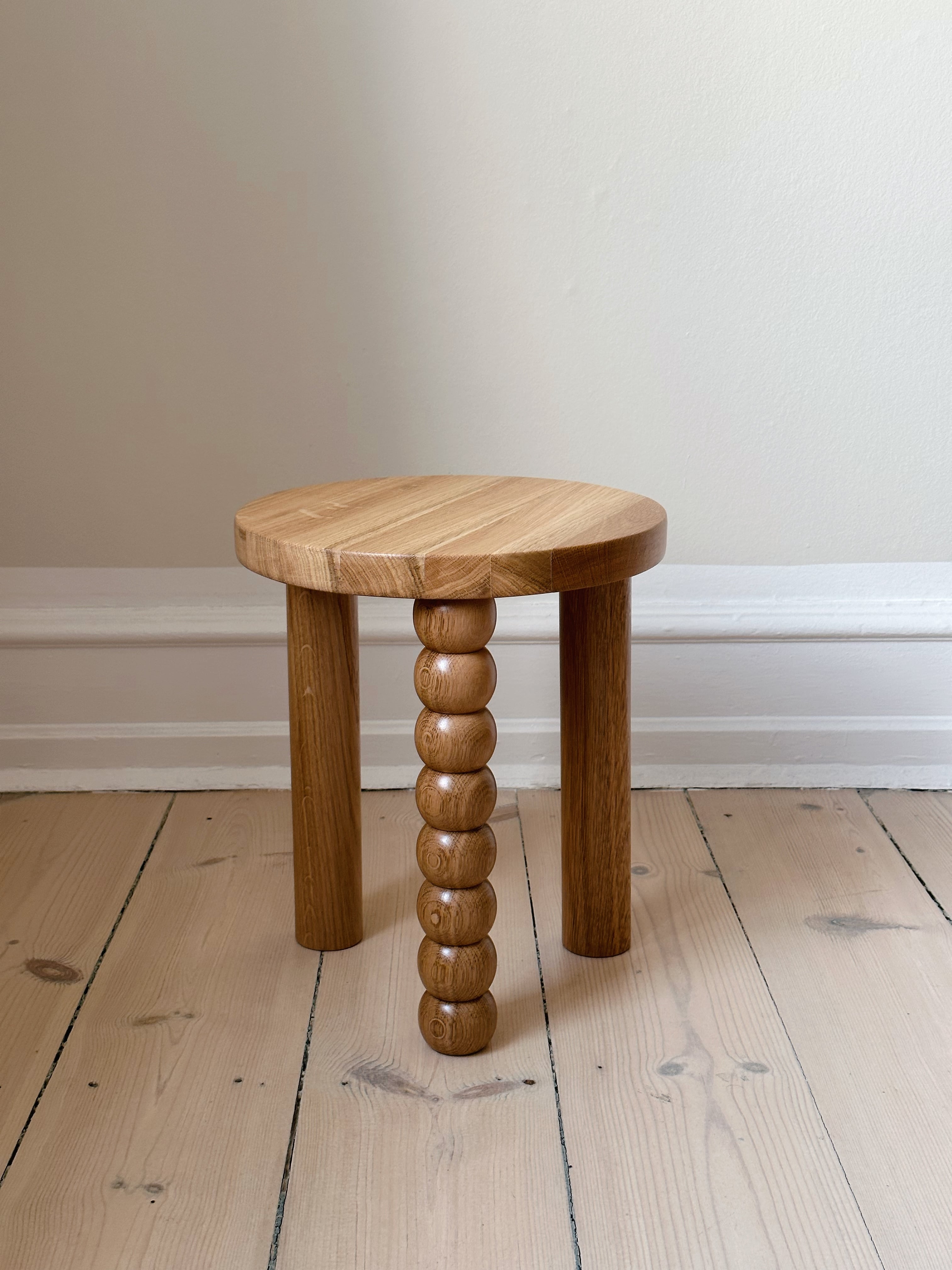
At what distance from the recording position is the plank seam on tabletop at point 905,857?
46.9 inches

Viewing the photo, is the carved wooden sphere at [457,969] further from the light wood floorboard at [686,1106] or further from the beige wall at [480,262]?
the beige wall at [480,262]

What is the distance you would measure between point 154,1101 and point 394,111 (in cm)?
99

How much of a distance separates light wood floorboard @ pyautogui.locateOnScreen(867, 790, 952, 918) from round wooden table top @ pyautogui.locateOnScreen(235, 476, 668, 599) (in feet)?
1.79

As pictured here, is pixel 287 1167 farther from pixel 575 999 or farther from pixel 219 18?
pixel 219 18

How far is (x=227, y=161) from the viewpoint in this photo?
1.28 meters

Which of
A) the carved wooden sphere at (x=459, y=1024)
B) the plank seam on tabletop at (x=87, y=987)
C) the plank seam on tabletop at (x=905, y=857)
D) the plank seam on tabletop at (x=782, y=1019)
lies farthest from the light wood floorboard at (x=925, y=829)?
the plank seam on tabletop at (x=87, y=987)

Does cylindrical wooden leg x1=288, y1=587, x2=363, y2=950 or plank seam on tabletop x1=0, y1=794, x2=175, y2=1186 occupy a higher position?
cylindrical wooden leg x1=288, y1=587, x2=363, y2=950

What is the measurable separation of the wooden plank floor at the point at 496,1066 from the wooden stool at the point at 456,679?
0.06 meters

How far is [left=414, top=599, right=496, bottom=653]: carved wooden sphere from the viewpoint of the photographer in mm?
849

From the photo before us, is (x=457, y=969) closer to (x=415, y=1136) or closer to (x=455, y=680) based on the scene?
(x=415, y=1136)

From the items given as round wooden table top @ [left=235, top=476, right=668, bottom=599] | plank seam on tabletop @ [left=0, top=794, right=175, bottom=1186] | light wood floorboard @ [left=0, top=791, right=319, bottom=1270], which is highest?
round wooden table top @ [left=235, top=476, right=668, bottom=599]

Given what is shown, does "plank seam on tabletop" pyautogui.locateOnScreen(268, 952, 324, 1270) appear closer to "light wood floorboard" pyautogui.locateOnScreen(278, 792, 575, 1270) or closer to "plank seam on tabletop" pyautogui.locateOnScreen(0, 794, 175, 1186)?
"light wood floorboard" pyautogui.locateOnScreen(278, 792, 575, 1270)

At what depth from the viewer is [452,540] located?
87 centimetres

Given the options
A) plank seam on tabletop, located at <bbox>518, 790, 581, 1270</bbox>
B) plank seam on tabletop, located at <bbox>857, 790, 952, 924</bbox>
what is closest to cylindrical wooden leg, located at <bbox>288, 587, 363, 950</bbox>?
plank seam on tabletop, located at <bbox>518, 790, 581, 1270</bbox>
